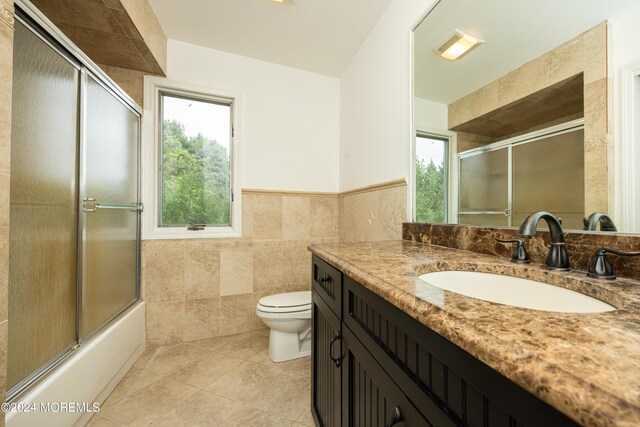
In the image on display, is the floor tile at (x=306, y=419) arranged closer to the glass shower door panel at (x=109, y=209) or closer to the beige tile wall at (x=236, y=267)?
the beige tile wall at (x=236, y=267)

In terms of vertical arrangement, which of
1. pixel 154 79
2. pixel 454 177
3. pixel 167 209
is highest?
pixel 154 79

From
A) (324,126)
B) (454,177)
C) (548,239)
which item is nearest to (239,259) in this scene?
(324,126)

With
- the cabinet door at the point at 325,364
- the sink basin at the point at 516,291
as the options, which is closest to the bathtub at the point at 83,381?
the cabinet door at the point at 325,364

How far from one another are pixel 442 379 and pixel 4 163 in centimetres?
126

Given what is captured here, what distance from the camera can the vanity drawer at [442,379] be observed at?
0.28m

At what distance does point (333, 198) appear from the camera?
7.86ft

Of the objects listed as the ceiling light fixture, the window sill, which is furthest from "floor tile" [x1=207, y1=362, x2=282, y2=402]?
the ceiling light fixture

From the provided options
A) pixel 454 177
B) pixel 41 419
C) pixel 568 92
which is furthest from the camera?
pixel 454 177

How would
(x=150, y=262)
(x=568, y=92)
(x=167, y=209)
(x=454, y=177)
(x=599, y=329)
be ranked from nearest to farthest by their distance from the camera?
(x=599, y=329)
(x=568, y=92)
(x=454, y=177)
(x=150, y=262)
(x=167, y=209)

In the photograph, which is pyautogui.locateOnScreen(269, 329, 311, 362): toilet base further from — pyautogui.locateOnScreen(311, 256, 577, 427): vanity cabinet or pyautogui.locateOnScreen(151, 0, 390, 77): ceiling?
pyautogui.locateOnScreen(151, 0, 390, 77): ceiling

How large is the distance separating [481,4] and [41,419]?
2.32 m

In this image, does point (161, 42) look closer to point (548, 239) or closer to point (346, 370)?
point (346, 370)

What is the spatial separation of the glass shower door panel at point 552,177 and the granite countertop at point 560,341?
26 cm

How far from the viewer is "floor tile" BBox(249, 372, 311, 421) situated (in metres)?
1.27
